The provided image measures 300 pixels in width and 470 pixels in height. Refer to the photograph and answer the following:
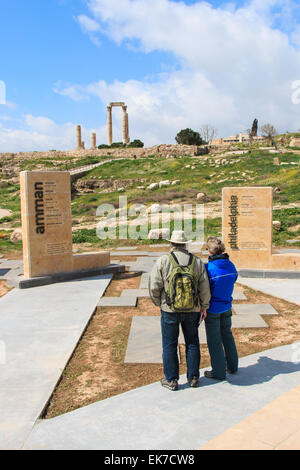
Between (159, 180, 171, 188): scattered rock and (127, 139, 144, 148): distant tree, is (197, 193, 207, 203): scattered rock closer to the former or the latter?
(159, 180, 171, 188): scattered rock

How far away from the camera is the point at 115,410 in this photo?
372 cm

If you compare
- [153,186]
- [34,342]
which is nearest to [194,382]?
[34,342]

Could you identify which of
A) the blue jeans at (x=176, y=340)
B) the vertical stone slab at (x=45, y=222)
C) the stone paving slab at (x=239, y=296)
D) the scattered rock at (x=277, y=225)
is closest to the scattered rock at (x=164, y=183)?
the scattered rock at (x=277, y=225)

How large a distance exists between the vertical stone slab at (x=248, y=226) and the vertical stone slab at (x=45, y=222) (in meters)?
3.79

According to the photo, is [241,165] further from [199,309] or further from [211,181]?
[199,309]

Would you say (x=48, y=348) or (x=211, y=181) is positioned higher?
(x=211, y=181)

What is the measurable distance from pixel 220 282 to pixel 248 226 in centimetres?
585

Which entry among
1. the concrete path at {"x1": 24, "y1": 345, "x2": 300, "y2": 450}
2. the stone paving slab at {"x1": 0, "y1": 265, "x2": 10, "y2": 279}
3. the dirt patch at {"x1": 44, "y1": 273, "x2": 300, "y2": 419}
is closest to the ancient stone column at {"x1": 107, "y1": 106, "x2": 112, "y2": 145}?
the stone paving slab at {"x1": 0, "y1": 265, "x2": 10, "y2": 279}

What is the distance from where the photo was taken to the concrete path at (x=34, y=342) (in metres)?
3.77

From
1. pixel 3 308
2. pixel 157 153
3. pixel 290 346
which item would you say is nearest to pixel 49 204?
pixel 3 308

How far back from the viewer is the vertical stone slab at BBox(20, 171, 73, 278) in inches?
360

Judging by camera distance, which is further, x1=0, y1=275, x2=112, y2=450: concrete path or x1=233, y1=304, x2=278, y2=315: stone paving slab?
x1=233, y1=304, x2=278, y2=315: stone paving slab

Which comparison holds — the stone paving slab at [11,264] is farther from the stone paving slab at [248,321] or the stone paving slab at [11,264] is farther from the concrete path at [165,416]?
the concrete path at [165,416]

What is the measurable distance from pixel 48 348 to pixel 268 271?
19.1 feet
